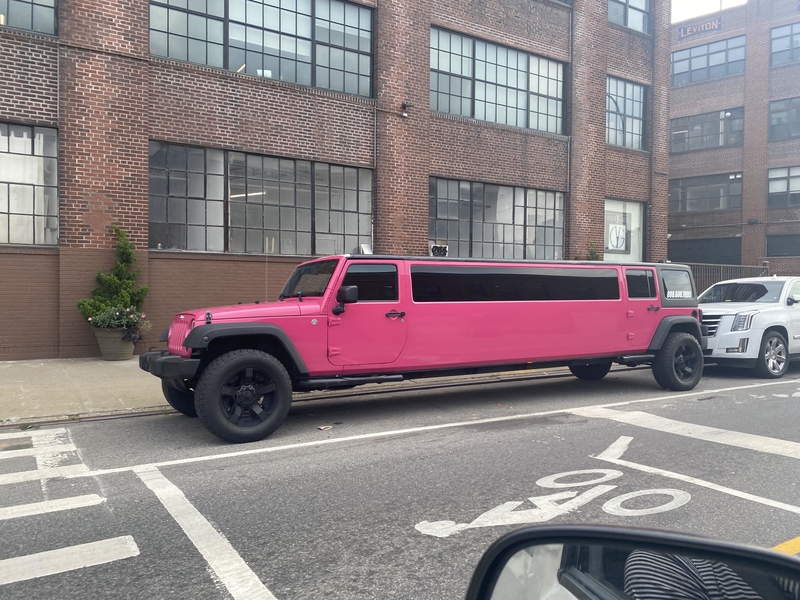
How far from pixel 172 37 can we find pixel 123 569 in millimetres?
12675

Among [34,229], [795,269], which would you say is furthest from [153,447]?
[795,269]

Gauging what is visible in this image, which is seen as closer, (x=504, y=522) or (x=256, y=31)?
(x=504, y=522)

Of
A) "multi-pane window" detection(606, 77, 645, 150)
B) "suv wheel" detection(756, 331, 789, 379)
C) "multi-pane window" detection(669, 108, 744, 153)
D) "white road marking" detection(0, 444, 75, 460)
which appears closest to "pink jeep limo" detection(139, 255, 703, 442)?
"white road marking" detection(0, 444, 75, 460)

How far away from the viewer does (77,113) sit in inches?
500

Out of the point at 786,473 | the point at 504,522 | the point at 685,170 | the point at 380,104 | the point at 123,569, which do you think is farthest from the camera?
the point at 685,170

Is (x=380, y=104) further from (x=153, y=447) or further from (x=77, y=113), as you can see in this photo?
(x=153, y=447)

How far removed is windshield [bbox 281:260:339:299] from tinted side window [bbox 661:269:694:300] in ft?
18.0

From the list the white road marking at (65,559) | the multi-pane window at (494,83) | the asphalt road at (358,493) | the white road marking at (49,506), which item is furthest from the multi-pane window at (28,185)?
the white road marking at (65,559)

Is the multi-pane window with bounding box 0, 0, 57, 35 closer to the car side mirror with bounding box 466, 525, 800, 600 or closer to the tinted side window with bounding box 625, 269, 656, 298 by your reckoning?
the tinted side window with bounding box 625, 269, 656, 298

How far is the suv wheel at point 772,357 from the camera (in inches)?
452

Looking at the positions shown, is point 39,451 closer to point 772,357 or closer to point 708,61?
point 772,357

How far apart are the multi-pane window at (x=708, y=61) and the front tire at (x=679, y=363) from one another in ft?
107

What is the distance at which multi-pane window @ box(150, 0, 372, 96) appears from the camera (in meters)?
13.9

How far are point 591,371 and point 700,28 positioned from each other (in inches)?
1370
